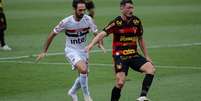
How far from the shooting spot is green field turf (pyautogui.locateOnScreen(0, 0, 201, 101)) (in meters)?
17.3

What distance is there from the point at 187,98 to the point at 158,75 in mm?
4206

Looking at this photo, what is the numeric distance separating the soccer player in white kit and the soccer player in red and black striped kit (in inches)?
34.9

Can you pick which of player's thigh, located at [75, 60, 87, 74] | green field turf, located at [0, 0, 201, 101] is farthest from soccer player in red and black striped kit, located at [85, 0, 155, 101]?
green field turf, located at [0, 0, 201, 101]

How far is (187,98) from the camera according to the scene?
15930 mm

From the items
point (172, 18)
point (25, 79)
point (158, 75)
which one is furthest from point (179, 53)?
point (172, 18)

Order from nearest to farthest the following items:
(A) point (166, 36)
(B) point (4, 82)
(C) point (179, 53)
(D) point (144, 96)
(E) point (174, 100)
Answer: (D) point (144, 96) < (E) point (174, 100) < (B) point (4, 82) < (C) point (179, 53) < (A) point (166, 36)

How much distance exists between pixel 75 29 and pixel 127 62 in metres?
1.53

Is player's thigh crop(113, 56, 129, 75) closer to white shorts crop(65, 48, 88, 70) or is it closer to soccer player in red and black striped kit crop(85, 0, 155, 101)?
soccer player in red and black striped kit crop(85, 0, 155, 101)

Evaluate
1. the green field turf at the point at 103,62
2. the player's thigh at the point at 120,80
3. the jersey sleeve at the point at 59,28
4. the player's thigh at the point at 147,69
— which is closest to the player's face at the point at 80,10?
the jersey sleeve at the point at 59,28

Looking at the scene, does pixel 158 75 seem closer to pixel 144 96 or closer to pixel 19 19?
pixel 144 96

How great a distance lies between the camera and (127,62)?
1498 cm

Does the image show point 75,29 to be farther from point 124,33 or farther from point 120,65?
point 120,65

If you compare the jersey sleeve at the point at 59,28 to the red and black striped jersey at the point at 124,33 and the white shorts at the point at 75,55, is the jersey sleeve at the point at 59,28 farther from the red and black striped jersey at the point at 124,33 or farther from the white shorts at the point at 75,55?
the red and black striped jersey at the point at 124,33

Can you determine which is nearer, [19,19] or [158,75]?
[158,75]
